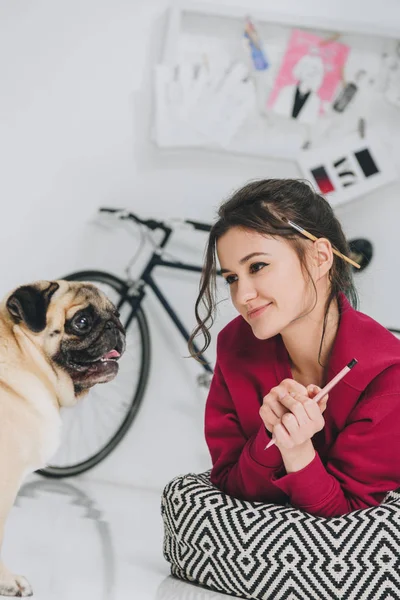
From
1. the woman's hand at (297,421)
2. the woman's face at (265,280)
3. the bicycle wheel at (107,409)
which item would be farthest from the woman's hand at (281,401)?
the bicycle wheel at (107,409)

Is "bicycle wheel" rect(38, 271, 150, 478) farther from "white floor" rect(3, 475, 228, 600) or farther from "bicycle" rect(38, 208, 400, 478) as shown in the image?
"white floor" rect(3, 475, 228, 600)

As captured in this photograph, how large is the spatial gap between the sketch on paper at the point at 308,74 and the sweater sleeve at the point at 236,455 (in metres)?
1.30

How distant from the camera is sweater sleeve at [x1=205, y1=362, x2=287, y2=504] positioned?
3.71ft

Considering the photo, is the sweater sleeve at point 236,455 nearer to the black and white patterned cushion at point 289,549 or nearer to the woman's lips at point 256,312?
the black and white patterned cushion at point 289,549

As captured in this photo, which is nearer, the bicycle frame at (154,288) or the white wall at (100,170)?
the bicycle frame at (154,288)

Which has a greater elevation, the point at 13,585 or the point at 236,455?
the point at 236,455

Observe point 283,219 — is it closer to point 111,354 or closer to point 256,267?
point 256,267

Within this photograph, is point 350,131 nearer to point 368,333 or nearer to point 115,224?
point 115,224

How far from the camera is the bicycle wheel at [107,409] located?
232cm

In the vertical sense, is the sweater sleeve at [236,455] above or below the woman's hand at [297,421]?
below

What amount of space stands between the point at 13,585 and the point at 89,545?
449 millimetres

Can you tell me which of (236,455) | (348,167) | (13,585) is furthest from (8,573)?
(348,167)

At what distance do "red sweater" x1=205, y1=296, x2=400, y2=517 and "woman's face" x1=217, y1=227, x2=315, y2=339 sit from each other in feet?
0.33

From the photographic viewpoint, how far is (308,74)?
7.73ft
